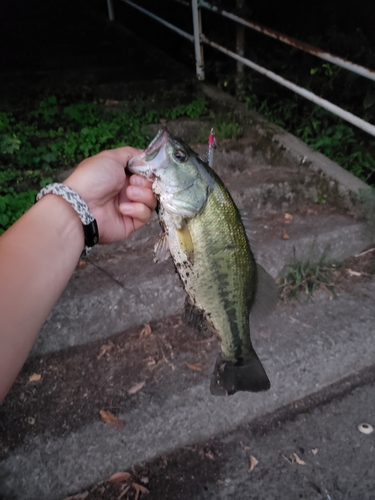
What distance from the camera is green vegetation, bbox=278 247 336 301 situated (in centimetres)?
362

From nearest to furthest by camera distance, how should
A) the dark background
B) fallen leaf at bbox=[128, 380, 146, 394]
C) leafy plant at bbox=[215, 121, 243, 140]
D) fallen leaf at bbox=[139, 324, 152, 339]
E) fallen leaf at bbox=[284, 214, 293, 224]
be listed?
1. fallen leaf at bbox=[128, 380, 146, 394]
2. fallen leaf at bbox=[139, 324, 152, 339]
3. fallen leaf at bbox=[284, 214, 293, 224]
4. leafy plant at bbox=[215, 121, 243, 140]
5. the dark background

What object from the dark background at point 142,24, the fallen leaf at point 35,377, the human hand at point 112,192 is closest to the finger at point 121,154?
the human hand at point 112,192

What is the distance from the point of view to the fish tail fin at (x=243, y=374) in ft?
6.53

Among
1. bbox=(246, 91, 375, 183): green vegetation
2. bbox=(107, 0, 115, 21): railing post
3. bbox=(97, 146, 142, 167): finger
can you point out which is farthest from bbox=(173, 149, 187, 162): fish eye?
bbox=(107, 0, 115, 21): railing post

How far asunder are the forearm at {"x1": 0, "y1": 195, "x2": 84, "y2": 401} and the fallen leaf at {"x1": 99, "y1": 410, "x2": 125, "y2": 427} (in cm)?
137

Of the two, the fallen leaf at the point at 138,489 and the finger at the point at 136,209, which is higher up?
the finger at the point at 136,209

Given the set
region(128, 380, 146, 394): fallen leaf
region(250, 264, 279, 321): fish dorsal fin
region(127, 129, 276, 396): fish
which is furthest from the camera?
region(128, 380, 146, 394): fallen leaf

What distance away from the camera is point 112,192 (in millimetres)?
2068

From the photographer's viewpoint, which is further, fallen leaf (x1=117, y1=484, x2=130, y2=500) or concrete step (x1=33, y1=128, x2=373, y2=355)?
concrete step (x1=33, y1=128, x2=373, y2=355)

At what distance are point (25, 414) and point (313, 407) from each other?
1952mm

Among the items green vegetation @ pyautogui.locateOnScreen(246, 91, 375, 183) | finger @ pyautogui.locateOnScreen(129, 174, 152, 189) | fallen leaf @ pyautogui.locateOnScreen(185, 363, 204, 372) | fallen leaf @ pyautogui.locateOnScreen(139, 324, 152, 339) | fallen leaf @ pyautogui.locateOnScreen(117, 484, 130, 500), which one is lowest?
fallen leaf @ pyautogui.locateOnScreen(117, 484, 130, 500)

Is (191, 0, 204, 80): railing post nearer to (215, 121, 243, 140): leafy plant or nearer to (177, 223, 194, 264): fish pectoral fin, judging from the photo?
(215, 121, 243, 140): leafy plant

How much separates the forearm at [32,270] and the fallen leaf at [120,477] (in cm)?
140

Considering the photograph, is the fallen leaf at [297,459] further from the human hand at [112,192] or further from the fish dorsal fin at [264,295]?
the human hand at [112,192]
